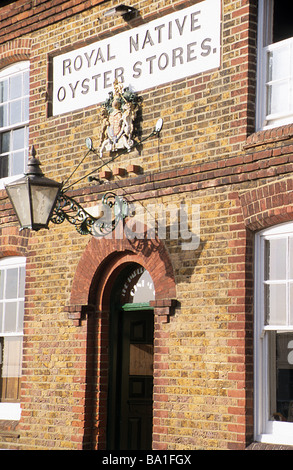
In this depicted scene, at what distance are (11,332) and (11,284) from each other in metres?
0.66

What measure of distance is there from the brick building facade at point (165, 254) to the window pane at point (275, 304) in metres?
0.02

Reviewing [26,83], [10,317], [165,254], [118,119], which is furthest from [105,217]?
[26,83]

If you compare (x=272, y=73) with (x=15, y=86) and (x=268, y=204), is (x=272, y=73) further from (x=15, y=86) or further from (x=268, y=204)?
(x=15, y=86)

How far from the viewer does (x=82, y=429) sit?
34.3 ft

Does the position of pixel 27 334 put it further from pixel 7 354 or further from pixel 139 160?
pixel 139 160

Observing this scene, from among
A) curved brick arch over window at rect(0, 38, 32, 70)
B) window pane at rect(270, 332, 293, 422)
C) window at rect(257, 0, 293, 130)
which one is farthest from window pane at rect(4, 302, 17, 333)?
window at rect(257, 0, 293, 130)

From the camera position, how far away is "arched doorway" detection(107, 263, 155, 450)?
35.0 ft

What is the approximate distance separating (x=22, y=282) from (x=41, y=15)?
11.9 feet

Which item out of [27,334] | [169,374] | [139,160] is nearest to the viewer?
[169,374]

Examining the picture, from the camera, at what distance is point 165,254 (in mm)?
9805

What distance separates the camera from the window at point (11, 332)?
12.0 metres

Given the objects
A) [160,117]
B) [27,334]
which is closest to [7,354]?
[27,334]

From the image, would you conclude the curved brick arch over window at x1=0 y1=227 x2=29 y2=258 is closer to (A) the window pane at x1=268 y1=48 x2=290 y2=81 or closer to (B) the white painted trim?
(B) the white painted trim

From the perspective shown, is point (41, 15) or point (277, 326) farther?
point (41, 15)
